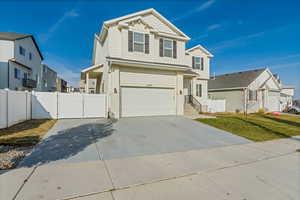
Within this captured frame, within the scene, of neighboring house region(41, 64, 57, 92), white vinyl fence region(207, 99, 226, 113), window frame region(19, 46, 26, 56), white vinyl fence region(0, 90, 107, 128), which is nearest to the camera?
white vinyl fence region(0, 90, 107, 128)

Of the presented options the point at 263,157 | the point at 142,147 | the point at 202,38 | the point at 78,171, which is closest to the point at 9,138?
the point at 78,171

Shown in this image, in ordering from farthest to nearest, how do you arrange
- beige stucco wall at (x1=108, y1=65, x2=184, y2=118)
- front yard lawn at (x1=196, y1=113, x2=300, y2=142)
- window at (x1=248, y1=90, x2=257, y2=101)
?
1. window at (x1=248, y1=90, x2=257, y2=101)
2. beige stucco wall at (x1=108, y1=65, x2=184, y2=118)
3. front yard lawn at (x1=196, y1=113, x2=300, y2=142)

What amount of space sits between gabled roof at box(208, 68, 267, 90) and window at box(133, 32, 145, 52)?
1503cm

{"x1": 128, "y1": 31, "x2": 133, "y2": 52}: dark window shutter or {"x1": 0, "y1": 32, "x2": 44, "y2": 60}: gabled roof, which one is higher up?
{"x1": 0, "y1": 32, "x2": 44, "y2": 60}: gabled roof

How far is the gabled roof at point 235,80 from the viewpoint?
19.5 meters

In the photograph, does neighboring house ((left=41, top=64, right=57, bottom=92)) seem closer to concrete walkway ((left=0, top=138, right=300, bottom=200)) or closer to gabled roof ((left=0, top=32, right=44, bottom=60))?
gabled roof ((left=0, top=32, right=44, bottom=60))

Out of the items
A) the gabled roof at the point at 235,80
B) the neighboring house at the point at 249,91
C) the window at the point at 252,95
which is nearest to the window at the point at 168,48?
the neighboring house at the point at 249,91

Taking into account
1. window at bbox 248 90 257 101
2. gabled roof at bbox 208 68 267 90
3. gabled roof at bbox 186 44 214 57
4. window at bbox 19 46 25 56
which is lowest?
window at bbox 248 90 257 101

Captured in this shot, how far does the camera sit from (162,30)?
40.9ft

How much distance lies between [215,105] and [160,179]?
17.4 meters

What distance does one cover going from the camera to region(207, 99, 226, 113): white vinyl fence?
709 inches

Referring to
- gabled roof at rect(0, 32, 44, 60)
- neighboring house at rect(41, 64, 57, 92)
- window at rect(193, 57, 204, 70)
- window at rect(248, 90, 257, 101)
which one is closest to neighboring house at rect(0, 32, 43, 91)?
gabled roof at rect(0, 32, 44, 60)

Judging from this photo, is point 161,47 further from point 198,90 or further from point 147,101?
point 198,90

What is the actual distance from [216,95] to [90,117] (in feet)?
60.4
